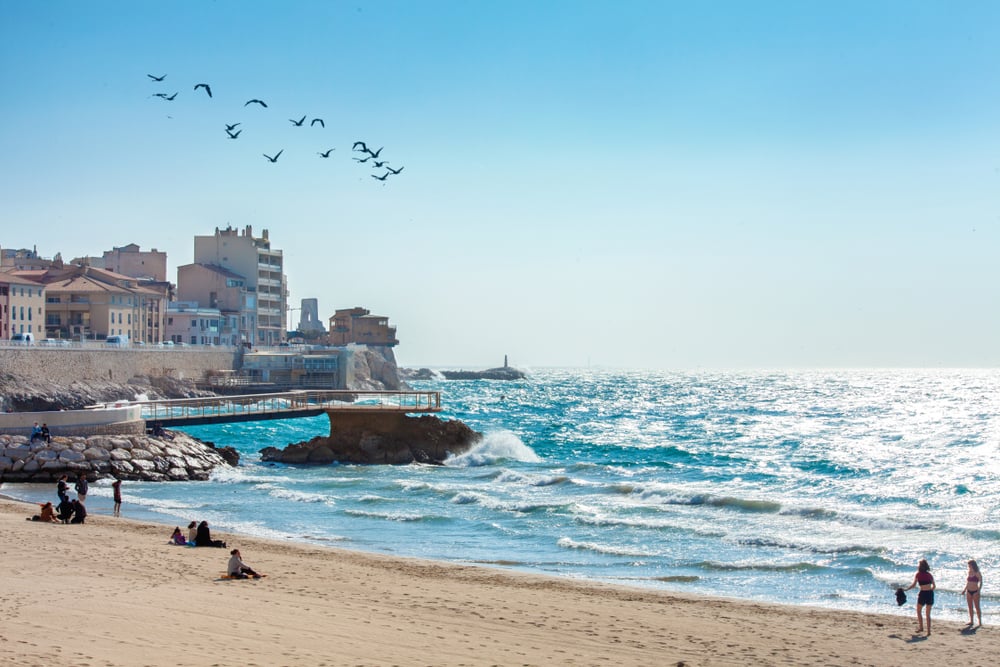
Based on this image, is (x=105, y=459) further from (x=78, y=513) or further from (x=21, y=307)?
(x=21, y=307)

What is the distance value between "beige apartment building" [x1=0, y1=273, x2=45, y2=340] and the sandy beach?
2441 inches

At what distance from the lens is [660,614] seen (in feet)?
59.2

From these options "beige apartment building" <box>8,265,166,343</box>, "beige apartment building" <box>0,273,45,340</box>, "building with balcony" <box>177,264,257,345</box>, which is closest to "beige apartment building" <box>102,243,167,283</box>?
"building with balcony" <box>177,264,257,345</box>

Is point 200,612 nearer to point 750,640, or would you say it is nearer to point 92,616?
point 92,616

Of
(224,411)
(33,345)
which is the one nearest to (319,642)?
(224,411)

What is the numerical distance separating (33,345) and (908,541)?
184 feet

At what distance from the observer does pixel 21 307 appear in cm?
8031

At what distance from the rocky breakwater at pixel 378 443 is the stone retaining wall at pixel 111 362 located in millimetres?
24466

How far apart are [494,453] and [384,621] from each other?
33743mm

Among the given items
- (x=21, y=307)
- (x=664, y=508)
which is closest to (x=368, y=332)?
(x=21, y=307)

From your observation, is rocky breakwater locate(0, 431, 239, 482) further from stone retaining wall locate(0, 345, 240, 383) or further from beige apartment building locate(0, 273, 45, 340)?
beige apartment building locate(0, 273, 45, 340)

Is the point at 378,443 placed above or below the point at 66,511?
above

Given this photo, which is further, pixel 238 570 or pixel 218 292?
pixel 218 292

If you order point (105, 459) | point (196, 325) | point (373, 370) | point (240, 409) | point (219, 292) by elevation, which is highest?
point (219, 292)
